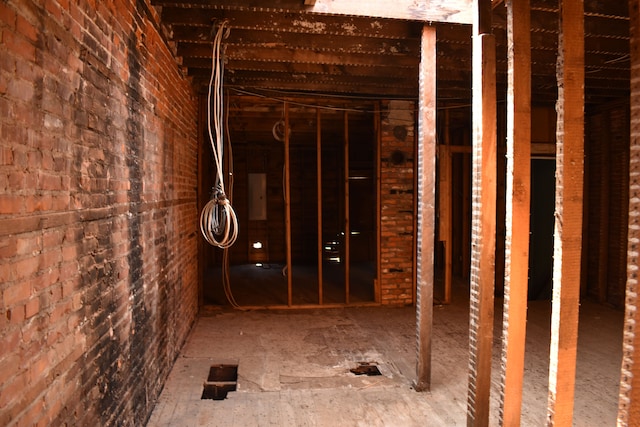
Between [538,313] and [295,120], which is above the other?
[295,120]

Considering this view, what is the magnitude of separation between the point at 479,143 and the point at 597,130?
5.05 m

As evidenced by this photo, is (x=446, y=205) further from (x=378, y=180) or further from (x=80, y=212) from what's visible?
(x=80, y=212)

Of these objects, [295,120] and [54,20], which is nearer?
[54,20]

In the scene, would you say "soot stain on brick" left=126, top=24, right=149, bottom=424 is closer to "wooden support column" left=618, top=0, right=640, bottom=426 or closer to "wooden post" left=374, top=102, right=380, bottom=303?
"wooden support column" left=618, top=0, right=640, bottom=426

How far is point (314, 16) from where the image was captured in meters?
3.60

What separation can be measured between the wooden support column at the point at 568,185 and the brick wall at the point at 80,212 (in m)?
1.99

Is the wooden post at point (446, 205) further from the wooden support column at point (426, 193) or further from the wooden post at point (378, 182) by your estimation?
the wooden support column at point (426, 193)

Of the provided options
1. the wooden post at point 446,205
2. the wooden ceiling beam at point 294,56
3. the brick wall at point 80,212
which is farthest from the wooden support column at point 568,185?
the wooden post at point 446,205

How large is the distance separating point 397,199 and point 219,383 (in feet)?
11.3

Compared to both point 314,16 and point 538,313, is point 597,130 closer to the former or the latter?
point 538,313

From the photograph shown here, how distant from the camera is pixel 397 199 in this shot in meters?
6.02

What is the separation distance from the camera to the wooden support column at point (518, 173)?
204 centimetres

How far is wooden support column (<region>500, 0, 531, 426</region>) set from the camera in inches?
80.5

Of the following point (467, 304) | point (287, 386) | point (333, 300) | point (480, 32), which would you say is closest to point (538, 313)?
point (467, 304)
